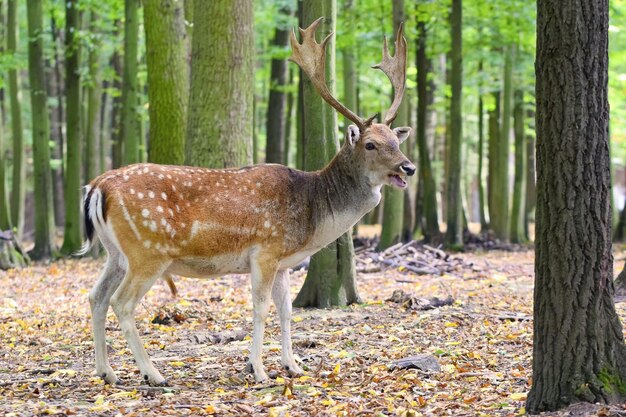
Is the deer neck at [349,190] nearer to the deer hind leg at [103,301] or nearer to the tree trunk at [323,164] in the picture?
the deer hind leg at [103,301]

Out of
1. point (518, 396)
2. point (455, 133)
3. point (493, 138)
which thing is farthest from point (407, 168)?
point (493, 138)

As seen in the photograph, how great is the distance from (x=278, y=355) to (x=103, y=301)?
5.66 feet

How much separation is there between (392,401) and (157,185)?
2504 millimetres

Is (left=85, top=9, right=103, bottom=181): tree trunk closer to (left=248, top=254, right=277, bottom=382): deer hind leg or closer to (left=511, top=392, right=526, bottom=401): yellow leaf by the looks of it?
(left=248, top=254, right=277, bottom=382): deer hind leg

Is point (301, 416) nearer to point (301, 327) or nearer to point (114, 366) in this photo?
point (114, 366)

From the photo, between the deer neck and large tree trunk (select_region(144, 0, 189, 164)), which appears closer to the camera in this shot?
the deer neck

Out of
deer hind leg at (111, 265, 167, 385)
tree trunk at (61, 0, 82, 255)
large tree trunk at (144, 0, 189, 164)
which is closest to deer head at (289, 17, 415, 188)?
deer hind leg at (111, 265, 167, 385)

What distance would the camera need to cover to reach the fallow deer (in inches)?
272

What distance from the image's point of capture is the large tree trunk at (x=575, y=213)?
533cm

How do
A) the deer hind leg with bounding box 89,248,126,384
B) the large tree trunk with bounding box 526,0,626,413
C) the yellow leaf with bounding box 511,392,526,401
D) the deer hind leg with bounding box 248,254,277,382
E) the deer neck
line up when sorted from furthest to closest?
the deer neck < the deer hind leg with bounding box 248,254,277,382 < the deer hind leg with bounding box 89,248,126,384 < the yellow leaf with bounding box 511,392,526,401 < the large tree trunk with bounding box 526,0,626,413

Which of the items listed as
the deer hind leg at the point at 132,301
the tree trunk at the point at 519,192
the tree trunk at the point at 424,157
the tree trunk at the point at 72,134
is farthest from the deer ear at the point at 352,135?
the tree trunk at the point at 519,192

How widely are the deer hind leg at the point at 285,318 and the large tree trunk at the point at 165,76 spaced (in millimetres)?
7036

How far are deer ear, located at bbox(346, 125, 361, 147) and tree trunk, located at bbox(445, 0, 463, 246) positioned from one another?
39.5ft

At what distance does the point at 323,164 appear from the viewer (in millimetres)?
10289
